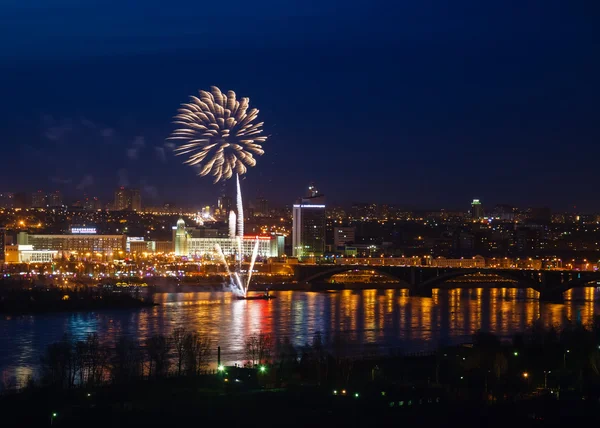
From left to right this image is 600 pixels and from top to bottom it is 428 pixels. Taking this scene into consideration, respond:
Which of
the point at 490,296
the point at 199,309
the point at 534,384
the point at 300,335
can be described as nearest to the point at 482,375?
the point at 534,384

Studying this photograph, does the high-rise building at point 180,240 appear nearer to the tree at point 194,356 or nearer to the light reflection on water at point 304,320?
the light reflection on water at point 304,320

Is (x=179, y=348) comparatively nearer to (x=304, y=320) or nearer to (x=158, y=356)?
(x=158, y=356)

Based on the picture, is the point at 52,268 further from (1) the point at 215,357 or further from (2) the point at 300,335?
(1) the point at 215,357

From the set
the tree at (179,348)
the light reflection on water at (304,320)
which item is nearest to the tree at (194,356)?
the tree at (179,348)

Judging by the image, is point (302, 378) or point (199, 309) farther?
point (199, 309)

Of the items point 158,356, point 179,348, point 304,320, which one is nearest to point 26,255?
point 304,320

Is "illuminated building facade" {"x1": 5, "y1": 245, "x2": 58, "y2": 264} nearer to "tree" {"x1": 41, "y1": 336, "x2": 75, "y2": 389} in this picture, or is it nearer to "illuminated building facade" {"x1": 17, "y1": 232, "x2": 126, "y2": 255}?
"illuminated building facade" {"x1": 17, "y1": 232, "x2": 126, "y2": 255}

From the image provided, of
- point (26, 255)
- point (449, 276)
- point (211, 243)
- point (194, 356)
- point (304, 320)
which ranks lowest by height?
point (304, 320)
